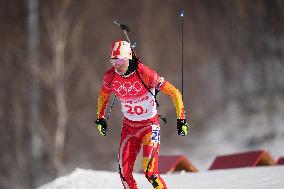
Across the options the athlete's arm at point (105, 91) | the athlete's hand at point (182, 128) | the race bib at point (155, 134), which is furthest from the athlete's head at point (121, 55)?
the athlete's hand at point (182, 128)

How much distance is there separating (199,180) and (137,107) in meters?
4.10

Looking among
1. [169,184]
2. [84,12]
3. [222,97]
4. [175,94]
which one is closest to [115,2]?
[84,12]

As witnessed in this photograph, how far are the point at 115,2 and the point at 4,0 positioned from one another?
5241 mm

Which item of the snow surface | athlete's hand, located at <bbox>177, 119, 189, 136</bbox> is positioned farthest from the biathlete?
the snow surface

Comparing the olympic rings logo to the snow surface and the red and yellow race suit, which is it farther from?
the snow surface

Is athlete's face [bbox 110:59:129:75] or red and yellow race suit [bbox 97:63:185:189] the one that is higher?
athlete's face [bbox 110:59:129:75]

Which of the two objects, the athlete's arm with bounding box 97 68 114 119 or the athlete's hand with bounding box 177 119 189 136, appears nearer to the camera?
the athlete's hand with bounding box 177 119 189 136

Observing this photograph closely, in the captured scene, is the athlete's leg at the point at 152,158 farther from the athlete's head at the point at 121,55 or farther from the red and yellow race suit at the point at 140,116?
the athlete's head at the point at 121,55

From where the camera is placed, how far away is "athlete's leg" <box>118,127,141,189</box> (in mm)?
7711

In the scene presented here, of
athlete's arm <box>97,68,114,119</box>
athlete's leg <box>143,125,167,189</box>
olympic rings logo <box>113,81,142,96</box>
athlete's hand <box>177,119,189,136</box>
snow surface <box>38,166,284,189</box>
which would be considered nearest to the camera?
athlete's hand <box>177,119,189,136</box>

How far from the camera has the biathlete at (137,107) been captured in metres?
7.54

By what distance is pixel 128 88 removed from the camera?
25.3 feet

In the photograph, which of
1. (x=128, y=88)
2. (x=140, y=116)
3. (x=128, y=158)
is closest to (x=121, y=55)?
(x=128, y=88)

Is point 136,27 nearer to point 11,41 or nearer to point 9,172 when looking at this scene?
point 11,41
